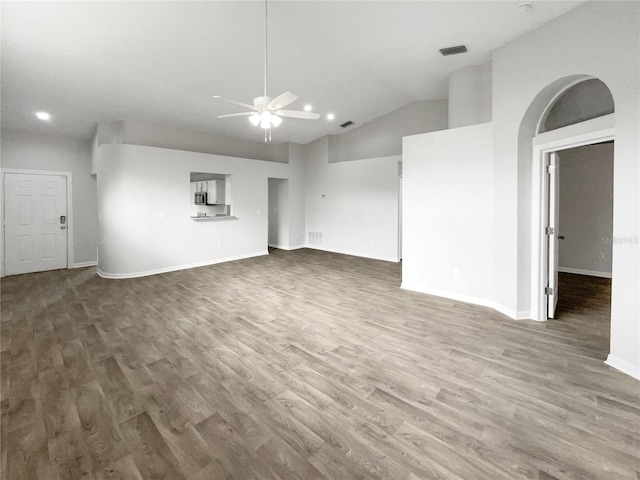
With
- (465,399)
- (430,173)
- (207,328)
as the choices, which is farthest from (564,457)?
(430,173)

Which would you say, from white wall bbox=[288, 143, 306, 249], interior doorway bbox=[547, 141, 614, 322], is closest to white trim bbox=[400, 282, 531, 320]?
interior doorway bbox=[547, 141, 614, 322]

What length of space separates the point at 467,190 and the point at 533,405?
284 centimetres

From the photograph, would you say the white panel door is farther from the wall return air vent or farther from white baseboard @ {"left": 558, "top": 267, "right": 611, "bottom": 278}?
white baseboard @ {"left": 558, "top": 267, "right": 611, "bottom": 278}

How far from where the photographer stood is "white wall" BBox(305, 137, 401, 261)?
731 centimetres

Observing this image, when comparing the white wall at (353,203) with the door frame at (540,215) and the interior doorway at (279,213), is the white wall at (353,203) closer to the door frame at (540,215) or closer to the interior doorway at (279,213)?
the interior doorway at (279,213)

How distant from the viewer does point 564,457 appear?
62.6 inches

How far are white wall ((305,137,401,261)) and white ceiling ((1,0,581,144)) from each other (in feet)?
7.14

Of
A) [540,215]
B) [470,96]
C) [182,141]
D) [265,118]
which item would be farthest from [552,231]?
[182,141]

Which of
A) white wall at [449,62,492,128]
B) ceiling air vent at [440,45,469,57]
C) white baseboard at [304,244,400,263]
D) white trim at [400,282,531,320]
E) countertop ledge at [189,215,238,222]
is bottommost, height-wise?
white trim at [400,282,531,320]

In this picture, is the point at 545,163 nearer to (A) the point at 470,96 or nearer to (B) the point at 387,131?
(A) the point at 470,96

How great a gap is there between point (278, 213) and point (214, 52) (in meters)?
5.47

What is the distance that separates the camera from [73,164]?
250 inches

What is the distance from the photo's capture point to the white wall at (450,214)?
12.9 ft

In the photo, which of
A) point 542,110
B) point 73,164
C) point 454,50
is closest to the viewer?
point 542,110
